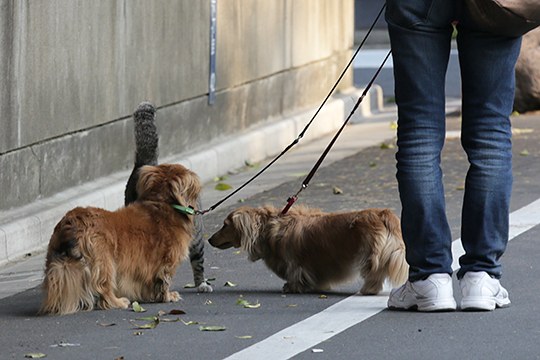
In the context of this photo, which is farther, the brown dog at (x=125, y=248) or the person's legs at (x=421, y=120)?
the brown dog at (x=125, y=248)

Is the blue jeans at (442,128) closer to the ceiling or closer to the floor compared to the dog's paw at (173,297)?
closer to the ceiling

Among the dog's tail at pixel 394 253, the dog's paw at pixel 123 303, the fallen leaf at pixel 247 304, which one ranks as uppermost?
the dog's tail at pixel 394 253

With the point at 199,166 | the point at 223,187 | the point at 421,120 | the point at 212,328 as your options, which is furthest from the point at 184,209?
the point at 199,166

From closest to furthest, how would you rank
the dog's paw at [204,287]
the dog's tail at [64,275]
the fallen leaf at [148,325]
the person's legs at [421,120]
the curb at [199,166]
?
the person's legs at [421,120], the fallen leaf at [148,325], the dog's tail at [64,275], the dog's paw at [204,287], the curb at [199,166]

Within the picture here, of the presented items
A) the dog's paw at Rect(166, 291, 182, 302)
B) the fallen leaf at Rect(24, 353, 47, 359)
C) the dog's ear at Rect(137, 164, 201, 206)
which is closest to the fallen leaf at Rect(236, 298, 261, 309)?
the dog's paw at Rect(166, 291, 182, 302)

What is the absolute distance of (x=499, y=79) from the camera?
19.9ft

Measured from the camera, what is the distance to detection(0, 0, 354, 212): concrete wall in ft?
27.7

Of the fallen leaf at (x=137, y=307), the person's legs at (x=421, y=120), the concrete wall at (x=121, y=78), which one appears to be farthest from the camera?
the concrete wall at (x=121, y=78)

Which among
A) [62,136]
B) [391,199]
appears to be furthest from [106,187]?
[391,199]

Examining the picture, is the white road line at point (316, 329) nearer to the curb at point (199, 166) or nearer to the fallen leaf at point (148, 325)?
the fallen leaf at point (148, 325)

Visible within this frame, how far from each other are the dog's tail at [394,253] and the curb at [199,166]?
7.96ft

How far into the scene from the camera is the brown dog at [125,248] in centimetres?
640

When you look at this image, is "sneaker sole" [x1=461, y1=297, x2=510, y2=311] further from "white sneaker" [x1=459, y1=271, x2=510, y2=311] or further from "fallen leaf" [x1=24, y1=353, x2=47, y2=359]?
"fallen leaf" [x1=24, y1=353, x2=47, y2=359]

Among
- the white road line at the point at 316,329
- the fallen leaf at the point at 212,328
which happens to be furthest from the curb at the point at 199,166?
the white road line at the point at 316,329
